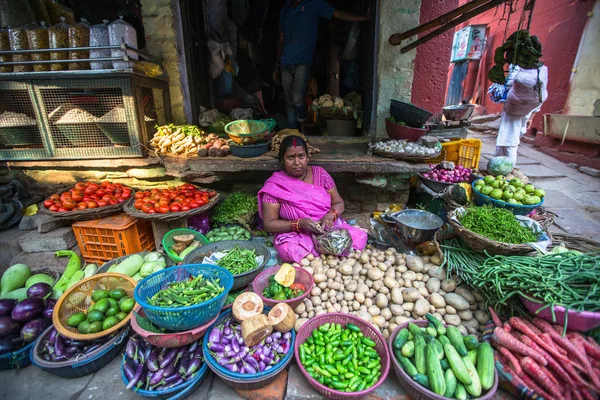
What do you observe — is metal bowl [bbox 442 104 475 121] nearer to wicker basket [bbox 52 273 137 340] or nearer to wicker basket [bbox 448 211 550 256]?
wicker basket [bbox 448 211 550 256]

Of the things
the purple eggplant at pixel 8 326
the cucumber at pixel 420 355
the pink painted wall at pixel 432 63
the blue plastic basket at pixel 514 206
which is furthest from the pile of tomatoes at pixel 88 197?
the pink painted wall at pixel 432 63

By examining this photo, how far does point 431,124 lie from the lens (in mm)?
6180

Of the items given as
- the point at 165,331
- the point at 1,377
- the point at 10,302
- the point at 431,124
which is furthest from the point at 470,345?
the point at 431,124

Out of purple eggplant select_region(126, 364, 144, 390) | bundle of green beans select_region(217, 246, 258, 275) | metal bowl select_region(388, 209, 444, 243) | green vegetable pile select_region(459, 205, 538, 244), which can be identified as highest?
Result: green vegetable pile select_region(459, 205, 538, 244)

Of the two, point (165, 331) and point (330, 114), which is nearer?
point (165, 331)

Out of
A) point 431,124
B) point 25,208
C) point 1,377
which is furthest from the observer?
point 431,124

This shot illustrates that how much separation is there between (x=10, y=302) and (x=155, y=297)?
156cm

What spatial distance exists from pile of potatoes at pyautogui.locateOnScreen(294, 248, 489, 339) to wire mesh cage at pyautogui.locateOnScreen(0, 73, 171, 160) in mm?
3011

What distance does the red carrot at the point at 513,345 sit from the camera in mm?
1868

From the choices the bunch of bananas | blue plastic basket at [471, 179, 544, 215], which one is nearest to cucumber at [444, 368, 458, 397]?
blue plastic basket at [471, 179, 544, 215]

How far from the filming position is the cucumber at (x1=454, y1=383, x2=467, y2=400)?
1.77 meters

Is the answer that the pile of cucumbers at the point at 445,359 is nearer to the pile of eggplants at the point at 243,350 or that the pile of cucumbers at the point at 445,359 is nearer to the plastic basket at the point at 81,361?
the pile of eggplants at the point at 243,350

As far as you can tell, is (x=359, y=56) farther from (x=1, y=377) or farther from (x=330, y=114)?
(x=1, y=377)

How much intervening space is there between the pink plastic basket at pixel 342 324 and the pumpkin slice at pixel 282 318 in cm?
12
